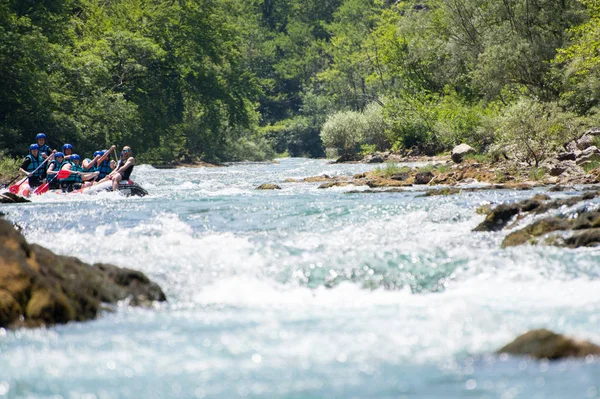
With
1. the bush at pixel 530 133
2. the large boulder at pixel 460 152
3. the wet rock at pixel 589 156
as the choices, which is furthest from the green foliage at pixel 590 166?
the large boulder at pixel 460 152

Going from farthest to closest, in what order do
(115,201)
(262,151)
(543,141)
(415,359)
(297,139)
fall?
Answer: 1. (297,139)
2. (262,151)
3. (543,141)
4. (115,201)
5. (415,359)

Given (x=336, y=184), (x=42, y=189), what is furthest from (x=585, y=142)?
(x=42, y=189)

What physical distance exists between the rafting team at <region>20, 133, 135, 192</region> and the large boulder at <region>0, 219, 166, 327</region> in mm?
12321

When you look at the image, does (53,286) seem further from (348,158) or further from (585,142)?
(348,158)

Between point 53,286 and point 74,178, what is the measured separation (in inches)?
567

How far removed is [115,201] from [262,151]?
1869 inches

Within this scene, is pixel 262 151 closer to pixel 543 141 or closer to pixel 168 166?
pixel 168 166

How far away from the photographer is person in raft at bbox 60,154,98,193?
22.1 m

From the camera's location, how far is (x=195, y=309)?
Answer: 29.8 feet

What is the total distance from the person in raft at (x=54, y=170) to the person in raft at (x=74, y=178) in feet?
0.81

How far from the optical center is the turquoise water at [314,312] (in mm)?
6078

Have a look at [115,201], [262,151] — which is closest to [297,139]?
[262,151]

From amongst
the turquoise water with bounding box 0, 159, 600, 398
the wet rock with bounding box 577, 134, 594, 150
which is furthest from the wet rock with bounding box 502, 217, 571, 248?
the wet rock with bounding box 577, 134, 594, 150

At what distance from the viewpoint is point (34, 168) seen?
2322 centimetres
